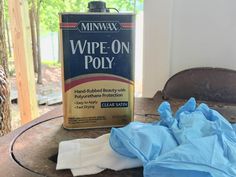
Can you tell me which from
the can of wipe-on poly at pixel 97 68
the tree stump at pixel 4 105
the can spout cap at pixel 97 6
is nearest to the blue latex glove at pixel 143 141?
the can of wipe-on poly at pixel 97 68

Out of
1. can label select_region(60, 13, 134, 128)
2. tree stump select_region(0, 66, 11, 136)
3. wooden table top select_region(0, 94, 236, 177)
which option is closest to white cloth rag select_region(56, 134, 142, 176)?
wooden table top select_region(0, 94, 236, 177)

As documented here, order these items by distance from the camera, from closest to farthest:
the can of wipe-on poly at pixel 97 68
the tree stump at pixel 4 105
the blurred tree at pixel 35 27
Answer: the can of wipe-on poly at pixel 97 68 < the tree stump at pixel 4 105 < the blurred tree at pixel 35 27

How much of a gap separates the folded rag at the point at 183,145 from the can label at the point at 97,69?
5.2 inches

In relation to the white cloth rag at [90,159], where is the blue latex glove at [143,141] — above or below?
above

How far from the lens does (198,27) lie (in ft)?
3.67

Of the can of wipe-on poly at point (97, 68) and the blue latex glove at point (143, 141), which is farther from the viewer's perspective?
the can of wipe-on poly at point (97, 68)

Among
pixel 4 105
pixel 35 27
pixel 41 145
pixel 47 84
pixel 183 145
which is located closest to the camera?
pixel 183 145

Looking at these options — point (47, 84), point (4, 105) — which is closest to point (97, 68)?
point (4, 105)

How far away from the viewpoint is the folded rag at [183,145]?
1.48ft

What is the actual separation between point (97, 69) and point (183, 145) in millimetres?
310

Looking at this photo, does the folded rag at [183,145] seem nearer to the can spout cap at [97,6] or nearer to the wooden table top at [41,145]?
the wooden table top at [41,145]

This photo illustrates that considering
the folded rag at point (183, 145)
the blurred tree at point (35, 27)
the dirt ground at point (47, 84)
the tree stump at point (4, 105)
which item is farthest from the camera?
the dirt ground at point (47, 84)

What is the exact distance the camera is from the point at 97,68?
71 cm

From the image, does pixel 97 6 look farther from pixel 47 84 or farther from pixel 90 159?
pixel 47 84
